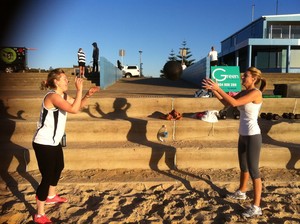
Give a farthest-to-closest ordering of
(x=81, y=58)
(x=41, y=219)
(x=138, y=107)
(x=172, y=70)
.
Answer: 1. (x=81, y=58)
2. (x=138, y=107)
3. (x=172, y=70)
4. (x=41, y=219)

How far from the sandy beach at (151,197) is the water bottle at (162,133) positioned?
2.98 feet

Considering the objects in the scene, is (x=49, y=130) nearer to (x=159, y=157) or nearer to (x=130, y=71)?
(x=159, y=157)

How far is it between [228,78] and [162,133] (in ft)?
11.5

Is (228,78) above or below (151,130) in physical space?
above

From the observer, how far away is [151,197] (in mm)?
4148

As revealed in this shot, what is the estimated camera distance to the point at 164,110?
696 cm

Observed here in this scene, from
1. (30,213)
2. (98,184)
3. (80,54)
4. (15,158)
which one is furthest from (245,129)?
(80,54)

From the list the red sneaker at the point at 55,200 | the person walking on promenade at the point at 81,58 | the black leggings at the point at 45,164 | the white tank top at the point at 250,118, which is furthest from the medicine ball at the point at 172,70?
the person walking on promenade at the point at 81,58

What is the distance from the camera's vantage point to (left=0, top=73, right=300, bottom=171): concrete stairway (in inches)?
206

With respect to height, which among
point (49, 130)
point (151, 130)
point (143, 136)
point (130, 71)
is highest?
point (130, 71)

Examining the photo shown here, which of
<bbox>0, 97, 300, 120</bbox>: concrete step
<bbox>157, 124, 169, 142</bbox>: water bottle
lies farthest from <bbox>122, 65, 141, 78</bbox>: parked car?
<bbox>157, 124, 169, 142</bbox>: water bottle

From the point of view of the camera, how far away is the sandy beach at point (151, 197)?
3.59 metres

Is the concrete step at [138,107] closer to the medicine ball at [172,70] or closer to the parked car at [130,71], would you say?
the medicine ball at [172,70]

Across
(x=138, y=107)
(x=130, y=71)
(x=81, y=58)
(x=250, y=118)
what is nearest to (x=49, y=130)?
(x=250, y=118)
